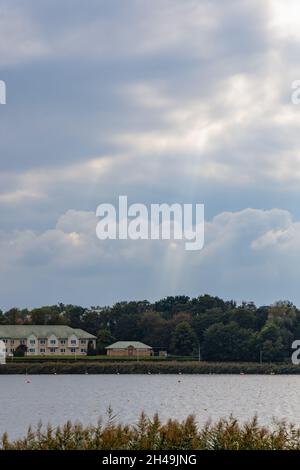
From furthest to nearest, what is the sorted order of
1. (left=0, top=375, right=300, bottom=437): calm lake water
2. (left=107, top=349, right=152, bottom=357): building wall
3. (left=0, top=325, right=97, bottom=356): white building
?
1. (left=0, top=325, right=97, bottom=356): white building
2. (left=107, top=349, right=152, bottom=357): building wall
3. (left=0, top=375, right=300, bottom=437): calm lake water

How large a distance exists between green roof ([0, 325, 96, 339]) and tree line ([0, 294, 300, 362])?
13.2 feet

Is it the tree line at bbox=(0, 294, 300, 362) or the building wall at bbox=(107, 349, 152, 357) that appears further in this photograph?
the building wall at bbox=(107, 349, 152, 357)

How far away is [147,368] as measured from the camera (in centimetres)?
16475

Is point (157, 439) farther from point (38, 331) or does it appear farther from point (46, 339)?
point (38, 331)

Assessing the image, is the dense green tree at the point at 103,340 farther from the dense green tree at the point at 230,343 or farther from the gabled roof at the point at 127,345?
the dense green tree at the point at 230,343

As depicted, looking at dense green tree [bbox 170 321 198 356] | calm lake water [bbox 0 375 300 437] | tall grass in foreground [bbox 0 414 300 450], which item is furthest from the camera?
dense green tree [bbox 170 321 198 356]

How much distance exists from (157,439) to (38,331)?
171731 mm

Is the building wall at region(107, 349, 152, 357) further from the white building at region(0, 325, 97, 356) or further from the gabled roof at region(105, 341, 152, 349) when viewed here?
the white building at region(0, 325, 97, 356)

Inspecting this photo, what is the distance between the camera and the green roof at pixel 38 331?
189 m

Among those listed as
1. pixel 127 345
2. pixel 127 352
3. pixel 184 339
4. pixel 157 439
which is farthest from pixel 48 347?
pixel 157 439

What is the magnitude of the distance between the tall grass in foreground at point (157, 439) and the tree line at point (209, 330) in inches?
5366

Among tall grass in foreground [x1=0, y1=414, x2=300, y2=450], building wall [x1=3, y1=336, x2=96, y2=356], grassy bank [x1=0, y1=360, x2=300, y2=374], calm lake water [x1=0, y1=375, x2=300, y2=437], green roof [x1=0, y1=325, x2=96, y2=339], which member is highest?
green roof [x1=0, y1=325, x2=96, y2=339]

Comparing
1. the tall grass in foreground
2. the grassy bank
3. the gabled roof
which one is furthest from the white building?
the tall grass in foreground

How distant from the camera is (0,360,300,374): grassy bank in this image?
525 ft
